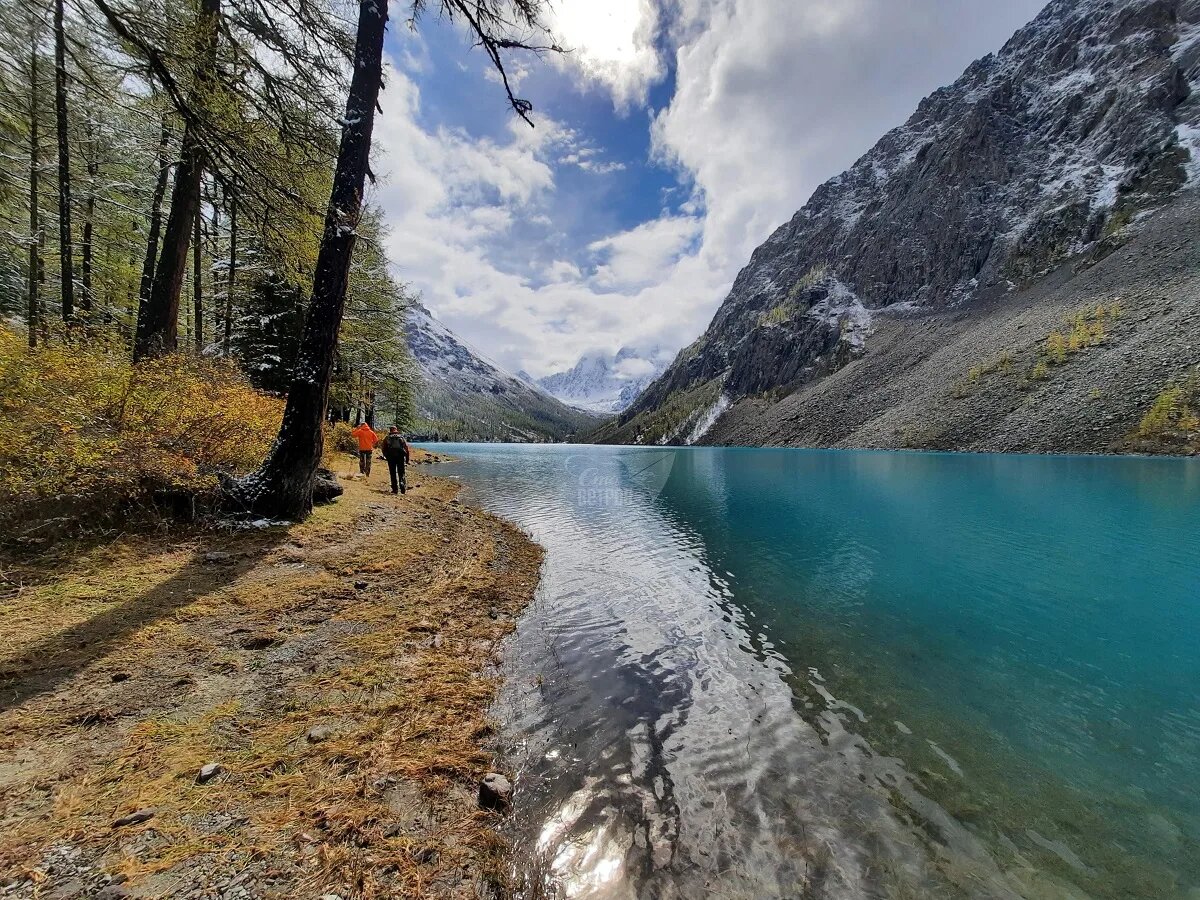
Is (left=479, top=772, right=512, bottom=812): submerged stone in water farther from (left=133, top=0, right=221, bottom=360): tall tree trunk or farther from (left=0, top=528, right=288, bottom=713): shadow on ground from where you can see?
(left=133, top=0, right=221, bottom=360): tall tree trunk

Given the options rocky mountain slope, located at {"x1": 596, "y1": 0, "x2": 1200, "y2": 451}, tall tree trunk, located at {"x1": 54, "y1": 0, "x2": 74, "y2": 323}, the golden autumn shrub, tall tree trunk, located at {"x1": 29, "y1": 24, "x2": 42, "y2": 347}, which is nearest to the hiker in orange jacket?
tall tree trunk, located at {"x1": 54, "y1": 0, "x2": 74, "y2": 323}

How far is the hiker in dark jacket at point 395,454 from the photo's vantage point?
17.7 metres

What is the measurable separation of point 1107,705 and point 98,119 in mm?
24584

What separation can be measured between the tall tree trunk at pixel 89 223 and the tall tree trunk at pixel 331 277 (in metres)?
9.30

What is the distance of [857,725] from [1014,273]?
15094cm

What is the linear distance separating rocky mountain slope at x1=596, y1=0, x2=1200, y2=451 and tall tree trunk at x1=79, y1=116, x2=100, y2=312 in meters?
83.1

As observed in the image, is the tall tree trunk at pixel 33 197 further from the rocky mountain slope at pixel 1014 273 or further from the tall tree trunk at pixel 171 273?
the rocky mountain slope at pixel 1014 273

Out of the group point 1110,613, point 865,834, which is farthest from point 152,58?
point 1110,613

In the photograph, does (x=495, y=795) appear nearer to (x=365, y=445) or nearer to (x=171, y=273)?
(x=171, y=273)

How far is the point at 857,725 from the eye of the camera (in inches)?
229

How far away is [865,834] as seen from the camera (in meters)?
4.16

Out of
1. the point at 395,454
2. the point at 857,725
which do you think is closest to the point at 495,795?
the point at 857,725

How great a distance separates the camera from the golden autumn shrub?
22.5ft

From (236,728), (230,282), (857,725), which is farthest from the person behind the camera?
(230,282)
